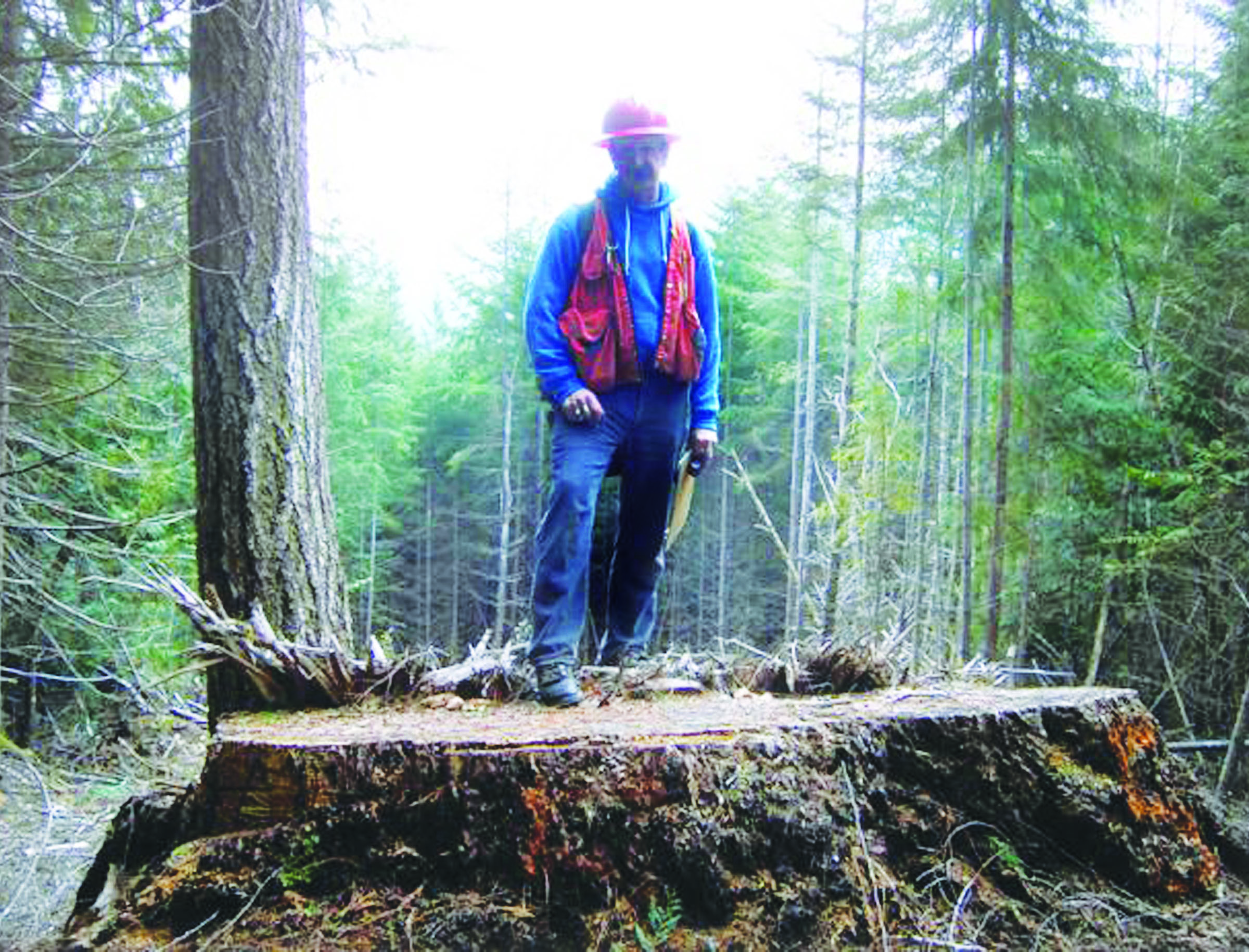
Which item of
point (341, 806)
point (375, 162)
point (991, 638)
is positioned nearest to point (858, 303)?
point (991, 638)

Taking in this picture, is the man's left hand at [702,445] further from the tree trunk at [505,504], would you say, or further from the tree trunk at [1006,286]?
the tree trunk at [505,504]

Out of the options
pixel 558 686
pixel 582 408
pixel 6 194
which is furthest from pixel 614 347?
pixel 6 194

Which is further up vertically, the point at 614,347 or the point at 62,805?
the point at 614,347

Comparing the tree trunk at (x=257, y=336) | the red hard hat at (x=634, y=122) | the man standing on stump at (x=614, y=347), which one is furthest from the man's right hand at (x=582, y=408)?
the tree trunk at (x=257, y=336)

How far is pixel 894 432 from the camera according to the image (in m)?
14.4

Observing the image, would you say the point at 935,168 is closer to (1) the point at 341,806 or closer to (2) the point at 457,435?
(1) the point at 341,806

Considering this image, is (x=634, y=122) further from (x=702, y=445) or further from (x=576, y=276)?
(x=702, y=445)

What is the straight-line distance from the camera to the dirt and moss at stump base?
189 cm

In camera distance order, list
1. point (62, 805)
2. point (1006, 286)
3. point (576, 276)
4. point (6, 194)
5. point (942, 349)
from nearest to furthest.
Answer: point (576, 276) → point (6, 194) → point (62, 805) → point (1006, 286) → point (942, 349)

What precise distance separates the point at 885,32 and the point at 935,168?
1.62 m

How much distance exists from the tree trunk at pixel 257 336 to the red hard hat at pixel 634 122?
1.66 m

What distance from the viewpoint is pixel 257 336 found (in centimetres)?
388

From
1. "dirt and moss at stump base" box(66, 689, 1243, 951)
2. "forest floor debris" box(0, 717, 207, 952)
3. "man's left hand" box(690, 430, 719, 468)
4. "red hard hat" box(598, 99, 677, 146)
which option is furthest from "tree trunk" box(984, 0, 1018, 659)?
"forest floor debris" box(0, 717, 207, 952)

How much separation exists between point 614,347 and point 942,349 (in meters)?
14.2
